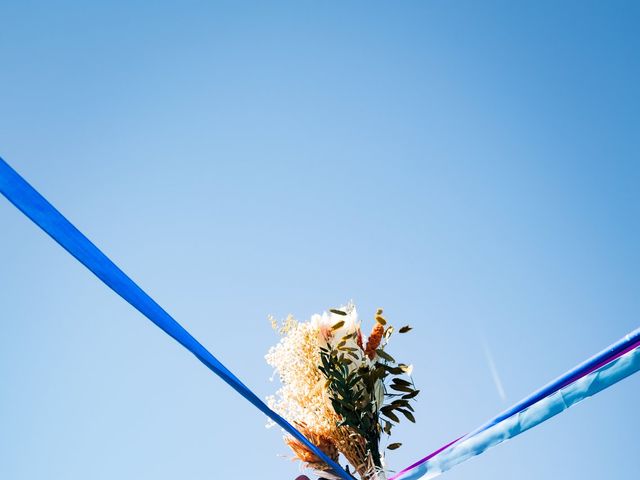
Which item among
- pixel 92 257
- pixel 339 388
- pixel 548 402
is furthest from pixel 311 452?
pixel 92 257

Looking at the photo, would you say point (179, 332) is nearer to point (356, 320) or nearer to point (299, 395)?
point (299, 395)

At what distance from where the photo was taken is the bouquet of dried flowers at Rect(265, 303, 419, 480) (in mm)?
3273

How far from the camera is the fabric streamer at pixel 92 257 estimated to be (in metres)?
1.78

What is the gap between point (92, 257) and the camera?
1.97m

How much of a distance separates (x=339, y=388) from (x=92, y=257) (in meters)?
1.92

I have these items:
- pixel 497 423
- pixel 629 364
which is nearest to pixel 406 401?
pixel 497 423

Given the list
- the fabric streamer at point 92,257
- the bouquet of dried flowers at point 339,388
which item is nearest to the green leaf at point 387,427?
the bouquet of dried flowers at point 339,388

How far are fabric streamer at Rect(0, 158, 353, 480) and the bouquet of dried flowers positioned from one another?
1.07 meters

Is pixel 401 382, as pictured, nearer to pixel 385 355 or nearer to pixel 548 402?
pixel 385 355

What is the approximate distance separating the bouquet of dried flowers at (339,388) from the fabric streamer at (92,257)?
3.50ft

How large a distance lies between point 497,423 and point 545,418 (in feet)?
0.83

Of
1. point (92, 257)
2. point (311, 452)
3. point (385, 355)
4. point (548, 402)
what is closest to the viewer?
point (92, 257)

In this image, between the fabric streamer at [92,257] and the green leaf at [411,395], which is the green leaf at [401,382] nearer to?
the green leaf at [411,395]

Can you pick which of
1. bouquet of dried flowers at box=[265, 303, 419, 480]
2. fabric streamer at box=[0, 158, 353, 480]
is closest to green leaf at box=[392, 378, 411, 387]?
bouquet of dried flowers at box=[265, 303, 419, 480]
